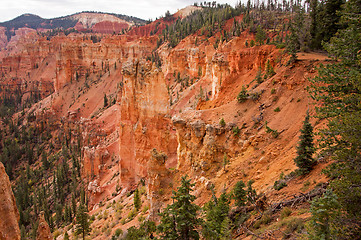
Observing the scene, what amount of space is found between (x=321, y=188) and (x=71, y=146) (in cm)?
7195

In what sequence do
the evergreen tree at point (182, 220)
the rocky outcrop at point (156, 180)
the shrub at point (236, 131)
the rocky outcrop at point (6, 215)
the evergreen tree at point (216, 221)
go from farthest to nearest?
the shrub at point (236, 131)
the rocky outcrop at point (156, 180)
the rocky outcrop at point (6, 215)
the evergreen tree at point (216, 221)
the evergreen tree at point (182, 220)

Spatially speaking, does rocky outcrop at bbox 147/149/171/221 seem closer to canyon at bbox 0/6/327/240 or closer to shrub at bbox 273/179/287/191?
canyon at bbox 0/6/327/240

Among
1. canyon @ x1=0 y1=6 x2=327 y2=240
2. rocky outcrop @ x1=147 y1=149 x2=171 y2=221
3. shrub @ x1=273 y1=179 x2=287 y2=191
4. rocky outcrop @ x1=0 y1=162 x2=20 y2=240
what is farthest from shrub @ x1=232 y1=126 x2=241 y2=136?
rocky outcrop @ x1=0 y1=162 x2=20 y2=240

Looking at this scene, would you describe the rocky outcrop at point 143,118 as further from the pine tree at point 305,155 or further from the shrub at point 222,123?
the pine tree at point 305,155

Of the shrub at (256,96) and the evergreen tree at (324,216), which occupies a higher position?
the shrub at (256,96)

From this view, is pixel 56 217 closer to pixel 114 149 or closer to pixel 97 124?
pixel 114 149

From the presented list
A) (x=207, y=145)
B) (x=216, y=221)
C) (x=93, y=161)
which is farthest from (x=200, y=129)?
(x=93, y=161)

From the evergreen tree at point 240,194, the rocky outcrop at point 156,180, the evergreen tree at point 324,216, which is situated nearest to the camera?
the evergreen tree at point 324,216

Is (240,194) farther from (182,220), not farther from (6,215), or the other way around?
(6,215)

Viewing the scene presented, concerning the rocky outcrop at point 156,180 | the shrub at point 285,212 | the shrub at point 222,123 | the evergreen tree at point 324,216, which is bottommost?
the rocky outcrop at point 156,180

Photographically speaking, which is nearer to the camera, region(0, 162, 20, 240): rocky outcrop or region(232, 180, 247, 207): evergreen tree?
region(0, 162, 20, 240): rocky outcrop

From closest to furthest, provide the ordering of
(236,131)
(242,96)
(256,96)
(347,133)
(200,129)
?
(347,133) → (236,131) → (200,129) → (256,96) → (242,96)

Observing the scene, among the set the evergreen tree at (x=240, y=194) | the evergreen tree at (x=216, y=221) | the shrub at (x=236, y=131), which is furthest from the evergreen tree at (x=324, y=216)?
the shrub at (x=236, y=131)

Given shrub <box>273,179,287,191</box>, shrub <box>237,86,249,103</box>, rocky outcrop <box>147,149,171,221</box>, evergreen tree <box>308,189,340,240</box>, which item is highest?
shrub <box>237,86,249,103</box>
